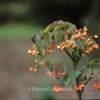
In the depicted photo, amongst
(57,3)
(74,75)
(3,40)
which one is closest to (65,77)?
A: (74,75)

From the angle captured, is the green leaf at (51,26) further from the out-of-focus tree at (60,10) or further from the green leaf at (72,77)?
the out-of-focus tree at (60,10)

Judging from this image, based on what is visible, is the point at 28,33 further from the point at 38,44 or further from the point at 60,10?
the point at 38,44

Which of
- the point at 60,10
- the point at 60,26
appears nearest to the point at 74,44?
the point at 60,26

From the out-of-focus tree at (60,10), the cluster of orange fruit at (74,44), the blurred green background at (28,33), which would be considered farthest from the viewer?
the out-of-focus tree at (60,10)

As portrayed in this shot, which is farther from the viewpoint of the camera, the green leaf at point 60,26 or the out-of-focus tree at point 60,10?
the out-of-focus tree at point 60,10

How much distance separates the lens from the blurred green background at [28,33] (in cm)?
322

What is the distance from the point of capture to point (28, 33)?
679 cm

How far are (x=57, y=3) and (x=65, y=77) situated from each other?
15.0 feet

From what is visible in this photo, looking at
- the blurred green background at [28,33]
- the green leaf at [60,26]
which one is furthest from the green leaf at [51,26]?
the blurred green background at [28,33]

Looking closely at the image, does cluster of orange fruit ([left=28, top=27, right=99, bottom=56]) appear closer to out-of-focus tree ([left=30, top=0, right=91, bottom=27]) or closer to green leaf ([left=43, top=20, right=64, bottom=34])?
green leaf ([left=43, top=20, right=64, bottom=34])

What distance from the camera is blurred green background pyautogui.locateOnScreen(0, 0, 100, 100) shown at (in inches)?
127

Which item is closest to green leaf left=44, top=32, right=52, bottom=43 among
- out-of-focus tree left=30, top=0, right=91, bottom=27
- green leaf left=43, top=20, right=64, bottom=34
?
green leaf left=43, top=20, right=64, bottom=34

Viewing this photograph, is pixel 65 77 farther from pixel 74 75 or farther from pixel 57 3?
pixel 57 3

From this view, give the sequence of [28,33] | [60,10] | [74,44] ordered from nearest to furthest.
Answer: [74,44] → [60,10] → [28,33]
